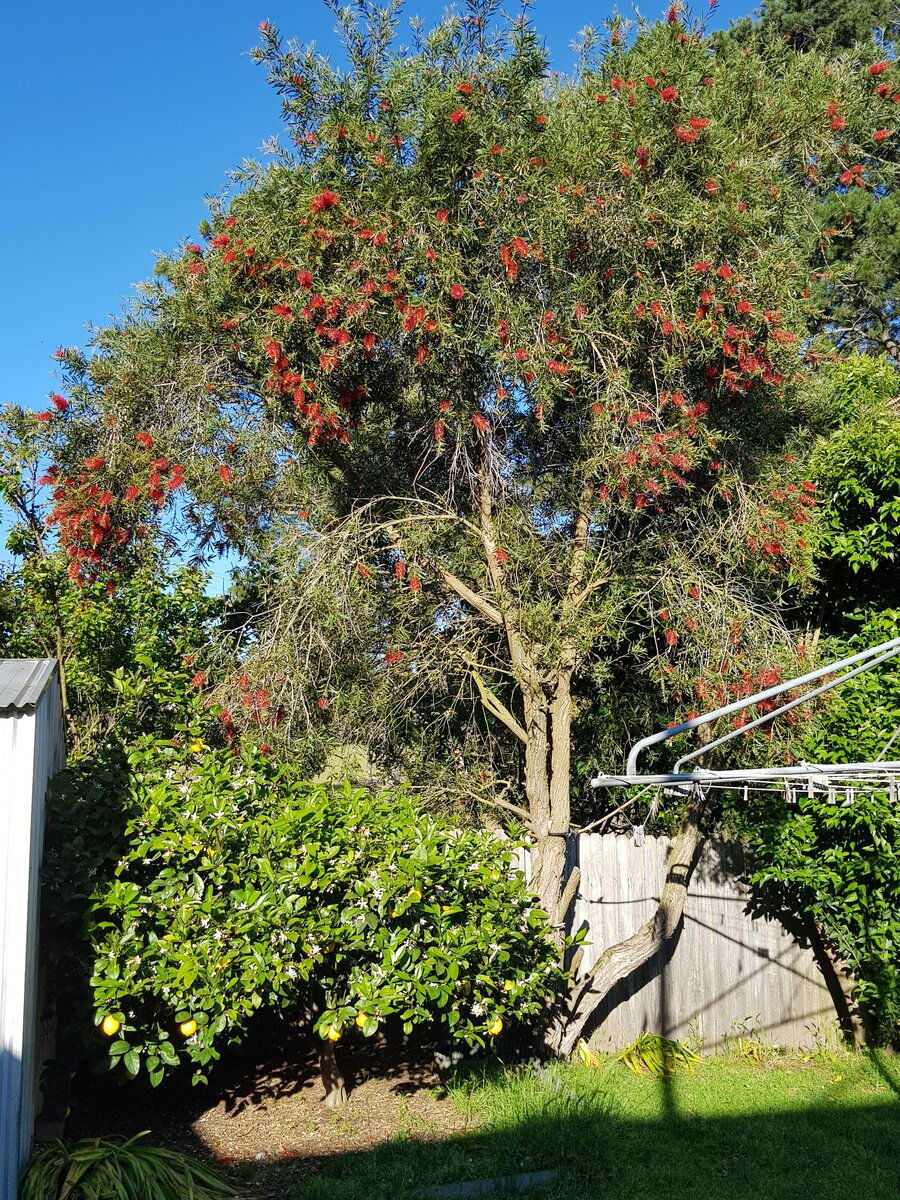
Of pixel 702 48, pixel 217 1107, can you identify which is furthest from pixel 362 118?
pixel 217 1107

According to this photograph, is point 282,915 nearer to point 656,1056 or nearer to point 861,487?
point 656,1056

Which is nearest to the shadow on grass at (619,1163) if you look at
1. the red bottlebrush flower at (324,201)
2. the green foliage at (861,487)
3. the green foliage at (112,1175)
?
the green foliage at (112,1175)

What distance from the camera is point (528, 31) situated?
5.80 meters

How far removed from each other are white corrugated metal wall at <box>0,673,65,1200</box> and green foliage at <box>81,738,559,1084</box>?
372 millimetres

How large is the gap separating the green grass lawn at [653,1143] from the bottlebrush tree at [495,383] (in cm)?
80

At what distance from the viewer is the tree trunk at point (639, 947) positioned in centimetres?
635

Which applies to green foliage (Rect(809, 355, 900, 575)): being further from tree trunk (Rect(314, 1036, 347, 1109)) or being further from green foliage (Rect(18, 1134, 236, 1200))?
green foliage (Rect(18, 1134, 236, 1200))

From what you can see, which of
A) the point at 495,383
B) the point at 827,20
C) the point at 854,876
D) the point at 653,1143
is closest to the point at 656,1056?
the point at 653,1143

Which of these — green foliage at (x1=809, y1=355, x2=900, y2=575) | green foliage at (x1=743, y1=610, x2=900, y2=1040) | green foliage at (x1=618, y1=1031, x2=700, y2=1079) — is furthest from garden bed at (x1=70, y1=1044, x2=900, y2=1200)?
green foliage at (x1=809, y1=355, x2=900, y2=575)

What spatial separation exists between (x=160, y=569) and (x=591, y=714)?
10.8 ft

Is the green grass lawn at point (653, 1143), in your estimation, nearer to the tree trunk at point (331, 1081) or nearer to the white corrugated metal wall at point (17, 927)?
the tree trunk at point (331, 1081)

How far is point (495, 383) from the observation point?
6.27 meters

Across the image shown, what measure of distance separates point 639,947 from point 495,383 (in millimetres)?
3862

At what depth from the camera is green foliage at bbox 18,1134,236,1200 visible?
3943 millimetres
